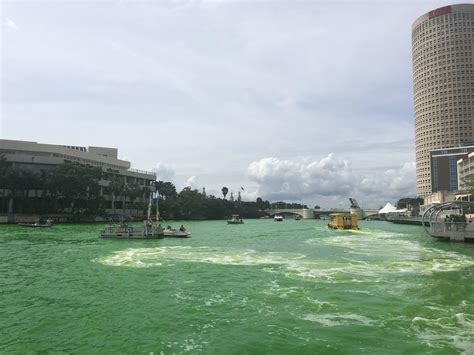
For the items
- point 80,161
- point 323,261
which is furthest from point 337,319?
point 80,161

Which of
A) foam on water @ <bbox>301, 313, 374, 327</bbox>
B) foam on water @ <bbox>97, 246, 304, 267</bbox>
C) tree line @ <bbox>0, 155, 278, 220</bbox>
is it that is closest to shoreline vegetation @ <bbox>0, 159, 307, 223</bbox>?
tree line @ <bbox>0, 155, 278, 220</bbox>

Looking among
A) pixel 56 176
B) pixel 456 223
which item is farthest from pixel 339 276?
pixel 56 176

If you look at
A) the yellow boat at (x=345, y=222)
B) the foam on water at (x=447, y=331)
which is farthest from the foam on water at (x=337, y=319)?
the yellow boat at (x=345, y=222)

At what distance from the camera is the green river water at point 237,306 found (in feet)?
44.8

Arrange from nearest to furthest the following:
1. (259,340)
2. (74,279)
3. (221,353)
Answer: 1. (221,353)
2. (259,340)
3. (74,279)

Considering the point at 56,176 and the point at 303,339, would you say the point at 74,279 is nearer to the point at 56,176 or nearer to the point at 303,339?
the point at 303,339

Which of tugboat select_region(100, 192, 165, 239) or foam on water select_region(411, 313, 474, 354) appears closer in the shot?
foam on water select_region(411, 313, 474, 354)

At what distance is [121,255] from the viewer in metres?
37.4

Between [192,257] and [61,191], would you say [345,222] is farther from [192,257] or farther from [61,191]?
[61,191]

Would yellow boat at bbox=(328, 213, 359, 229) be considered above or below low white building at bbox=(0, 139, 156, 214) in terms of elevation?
below

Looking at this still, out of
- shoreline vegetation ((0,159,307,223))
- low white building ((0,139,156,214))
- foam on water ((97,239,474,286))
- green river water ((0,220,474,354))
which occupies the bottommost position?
green river water ((0,220,474,354))

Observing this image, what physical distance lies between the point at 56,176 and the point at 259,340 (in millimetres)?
100345

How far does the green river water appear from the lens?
13.7 m

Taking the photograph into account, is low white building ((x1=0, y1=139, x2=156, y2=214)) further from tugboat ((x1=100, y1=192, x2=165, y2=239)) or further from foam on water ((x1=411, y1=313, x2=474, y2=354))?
foam on water ((x1=411, y1=313, x2=474, y2=354))
